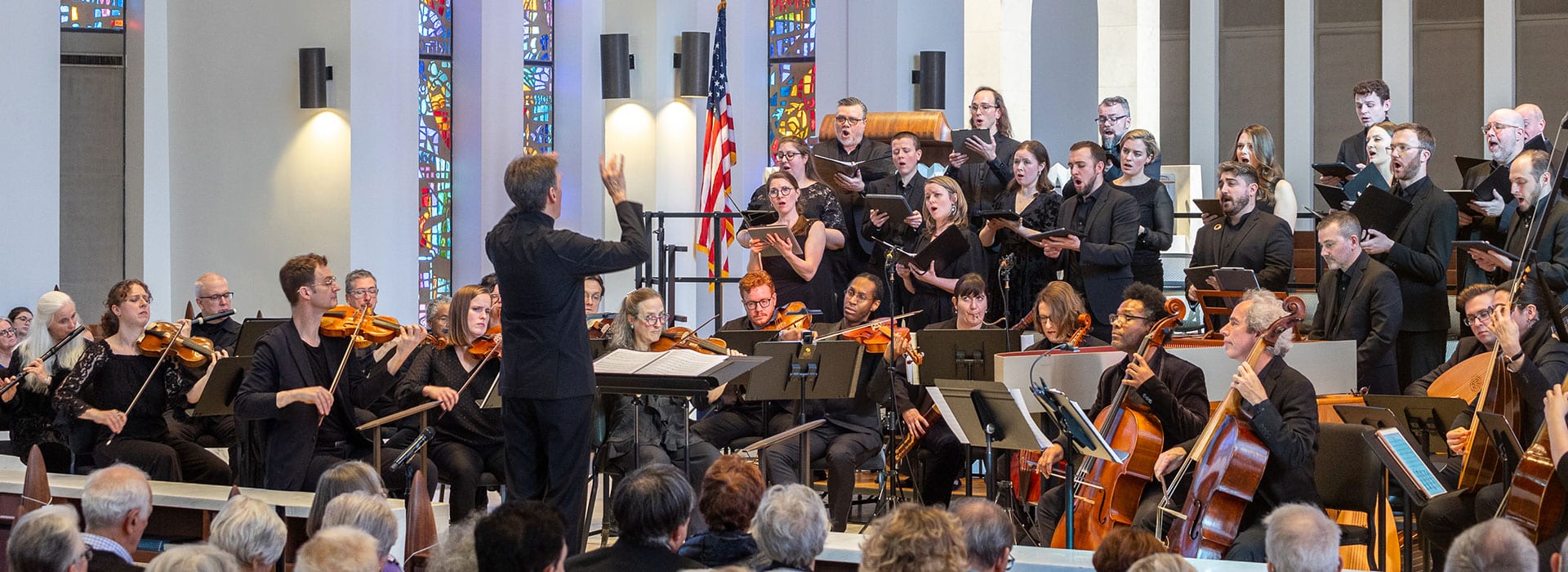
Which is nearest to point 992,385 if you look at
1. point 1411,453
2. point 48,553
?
point 1411,453

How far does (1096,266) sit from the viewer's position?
735 centimetres

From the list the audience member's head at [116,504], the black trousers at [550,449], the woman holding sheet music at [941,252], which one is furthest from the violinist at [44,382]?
the woman holding sheet music at [941,252]

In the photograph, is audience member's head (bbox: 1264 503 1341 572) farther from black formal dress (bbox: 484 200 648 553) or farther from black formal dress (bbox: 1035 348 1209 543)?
black formal dress (bbox: 484 200 648 553)

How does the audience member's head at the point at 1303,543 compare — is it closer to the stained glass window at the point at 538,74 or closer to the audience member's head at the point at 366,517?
the audience member's head at the point at 366,517

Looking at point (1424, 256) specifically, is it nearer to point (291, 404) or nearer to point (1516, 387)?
point (1516, 387)

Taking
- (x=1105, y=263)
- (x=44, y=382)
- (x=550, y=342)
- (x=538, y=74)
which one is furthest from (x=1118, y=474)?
(x=538, y=74)

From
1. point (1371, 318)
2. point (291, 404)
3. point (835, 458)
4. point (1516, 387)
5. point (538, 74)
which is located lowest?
point (835, 458)

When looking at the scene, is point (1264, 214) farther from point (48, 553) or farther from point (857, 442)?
point (48, 553)

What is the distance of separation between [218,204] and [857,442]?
6611 millimetres

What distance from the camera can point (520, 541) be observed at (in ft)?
10.5

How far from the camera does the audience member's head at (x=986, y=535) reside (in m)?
3.63

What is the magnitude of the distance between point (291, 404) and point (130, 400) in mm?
1243

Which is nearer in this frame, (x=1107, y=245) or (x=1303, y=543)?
(x=1303, y=543)

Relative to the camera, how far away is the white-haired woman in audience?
12.4ft
